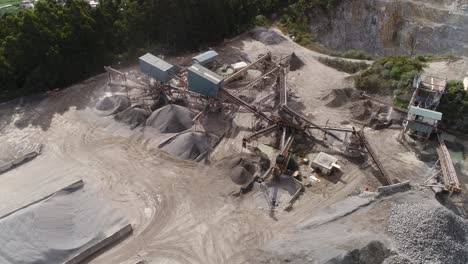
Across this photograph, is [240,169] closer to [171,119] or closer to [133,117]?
[171,119]

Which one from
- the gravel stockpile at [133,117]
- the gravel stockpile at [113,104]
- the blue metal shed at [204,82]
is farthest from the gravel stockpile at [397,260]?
the gravel stockpile at [113,104]

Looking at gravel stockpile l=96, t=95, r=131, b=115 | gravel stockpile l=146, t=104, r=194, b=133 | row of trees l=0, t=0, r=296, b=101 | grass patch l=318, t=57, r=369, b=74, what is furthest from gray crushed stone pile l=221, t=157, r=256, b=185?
row of trees l=0, t=0, r=296, b=101

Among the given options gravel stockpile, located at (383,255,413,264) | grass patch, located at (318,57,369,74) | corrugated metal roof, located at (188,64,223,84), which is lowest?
gravel stockpile, located at (383,255,413,264)

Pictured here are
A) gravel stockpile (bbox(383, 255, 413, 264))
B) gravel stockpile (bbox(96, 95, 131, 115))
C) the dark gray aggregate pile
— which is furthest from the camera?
gravel stockpile (bbox(96, 95, 131, 115))

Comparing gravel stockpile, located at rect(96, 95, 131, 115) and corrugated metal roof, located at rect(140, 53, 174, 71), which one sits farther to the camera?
gravel stockpile, located at rect(96, 95, 131, 115)

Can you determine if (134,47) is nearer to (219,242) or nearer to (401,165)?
(219,242)

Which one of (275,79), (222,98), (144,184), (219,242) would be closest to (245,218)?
(219,242)

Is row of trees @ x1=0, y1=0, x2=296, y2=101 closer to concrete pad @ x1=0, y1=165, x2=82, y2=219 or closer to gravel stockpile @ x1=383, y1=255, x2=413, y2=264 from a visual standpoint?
concrete pad @ x1=0, y1=165, x2=82, y2=219
